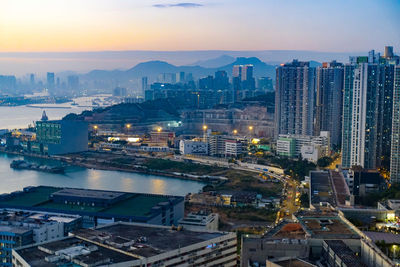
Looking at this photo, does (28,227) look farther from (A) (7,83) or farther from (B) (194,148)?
(A) (7,83)

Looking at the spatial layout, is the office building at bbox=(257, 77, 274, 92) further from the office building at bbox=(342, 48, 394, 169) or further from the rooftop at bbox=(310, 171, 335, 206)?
the rooftop at bbox=(310, 171, 335, 206)

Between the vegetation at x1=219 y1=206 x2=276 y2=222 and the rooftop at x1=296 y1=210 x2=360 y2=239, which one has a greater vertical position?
the rooftop at x1=296 y1=210 x2=360 y2=239

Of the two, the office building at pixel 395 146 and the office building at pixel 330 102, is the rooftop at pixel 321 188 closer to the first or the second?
the office building at pixel 395 146

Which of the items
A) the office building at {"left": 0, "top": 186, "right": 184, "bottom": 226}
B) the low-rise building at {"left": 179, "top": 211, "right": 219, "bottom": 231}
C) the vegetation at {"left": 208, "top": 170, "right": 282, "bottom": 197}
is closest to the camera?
the low-rise building at {"left": 179, "top": 211, "right": 219, "bottom": 231}

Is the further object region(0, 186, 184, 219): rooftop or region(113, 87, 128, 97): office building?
region(113, 87, 128, 97): office building

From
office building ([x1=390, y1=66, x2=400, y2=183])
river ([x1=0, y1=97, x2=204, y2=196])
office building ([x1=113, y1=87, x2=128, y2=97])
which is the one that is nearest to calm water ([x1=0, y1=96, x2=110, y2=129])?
office building ([x1=113, y1=87, x2=128, y2=97])

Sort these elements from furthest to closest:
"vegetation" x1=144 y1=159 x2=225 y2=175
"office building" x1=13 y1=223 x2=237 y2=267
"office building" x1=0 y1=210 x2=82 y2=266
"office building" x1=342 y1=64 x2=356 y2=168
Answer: "vegetation" x1=144 y1=159 x2=225 y2=175, "office building" x1=342 y1=64 x2=356 y2=168, "office building" x1=0 y1=210 x2=82 y2=266, "office building" x1=13 y1=223 x2=237 y2=267

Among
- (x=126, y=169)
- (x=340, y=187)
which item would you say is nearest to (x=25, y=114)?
(x=126, y=169)
